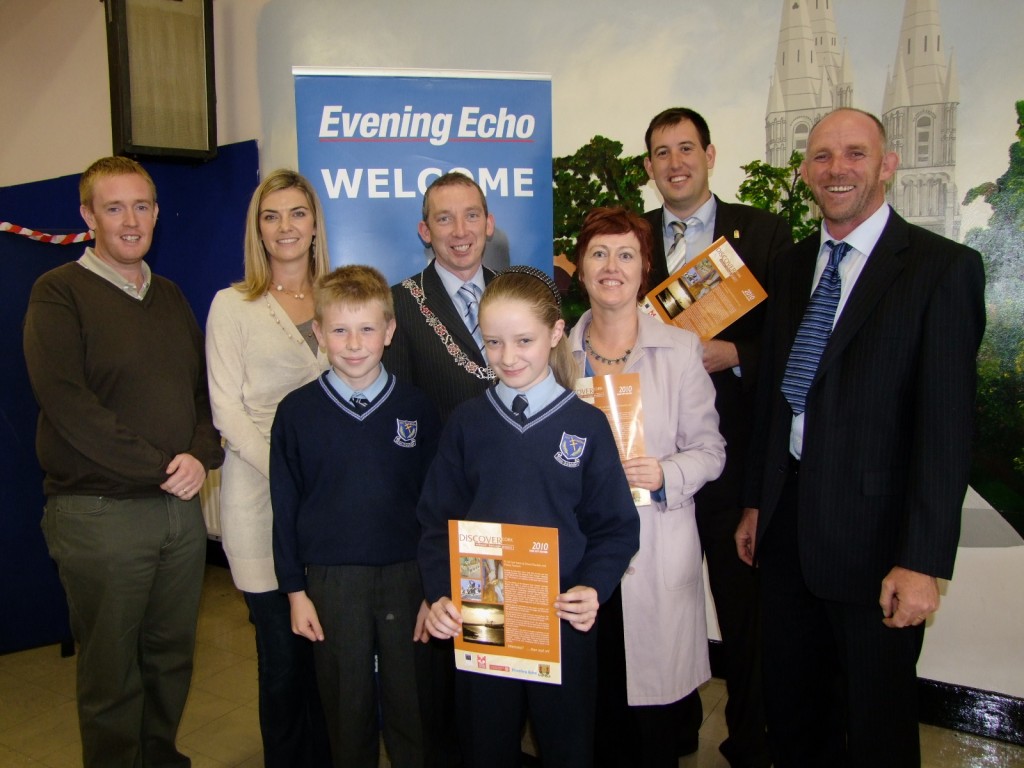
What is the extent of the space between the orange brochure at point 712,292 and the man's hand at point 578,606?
1.06 m

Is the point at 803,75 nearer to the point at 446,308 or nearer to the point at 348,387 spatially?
the point at 446,308

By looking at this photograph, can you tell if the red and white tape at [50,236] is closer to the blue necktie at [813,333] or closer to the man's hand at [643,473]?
the man's hand at [643,473]

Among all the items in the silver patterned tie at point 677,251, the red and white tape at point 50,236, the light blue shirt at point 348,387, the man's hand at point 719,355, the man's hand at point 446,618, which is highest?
the red and white tape at point 50,236

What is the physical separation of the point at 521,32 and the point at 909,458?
331cm

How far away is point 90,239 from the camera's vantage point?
4.09 metres

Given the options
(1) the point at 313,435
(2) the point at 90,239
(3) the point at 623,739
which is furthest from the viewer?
(2) the point at 90,239

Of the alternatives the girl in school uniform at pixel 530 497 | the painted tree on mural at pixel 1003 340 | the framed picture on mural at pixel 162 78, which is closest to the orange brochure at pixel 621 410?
the girl in school uniform at pixel 530 497

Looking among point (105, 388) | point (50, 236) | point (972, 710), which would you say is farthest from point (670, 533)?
point (50, 236)

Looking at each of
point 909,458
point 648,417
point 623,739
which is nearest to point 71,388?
point 648,417

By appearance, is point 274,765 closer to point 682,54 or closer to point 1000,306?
point 1000,306

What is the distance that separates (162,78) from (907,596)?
485 centimetres

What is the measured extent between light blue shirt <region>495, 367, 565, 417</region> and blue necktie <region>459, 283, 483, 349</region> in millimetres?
604

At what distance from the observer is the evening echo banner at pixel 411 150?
10.3ft

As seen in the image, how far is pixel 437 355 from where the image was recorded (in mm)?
2410
